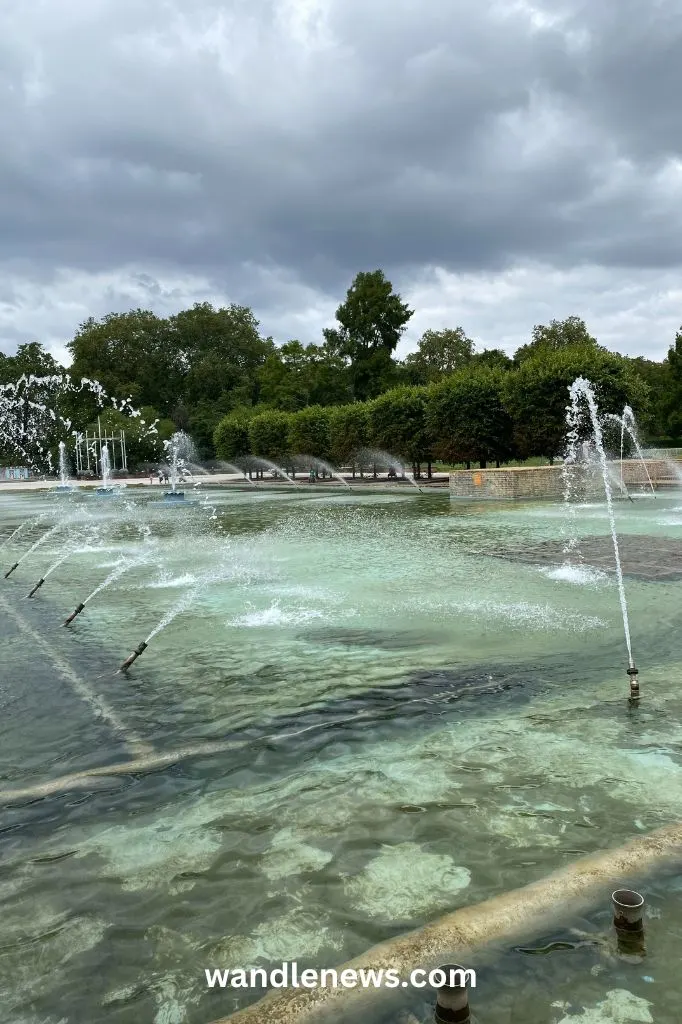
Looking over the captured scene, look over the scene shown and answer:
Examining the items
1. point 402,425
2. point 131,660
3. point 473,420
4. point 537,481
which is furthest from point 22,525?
point 402,425

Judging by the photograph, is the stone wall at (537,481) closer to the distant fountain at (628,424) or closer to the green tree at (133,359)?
the distant fountain at (628,424)

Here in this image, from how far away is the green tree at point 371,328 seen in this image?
72.2m

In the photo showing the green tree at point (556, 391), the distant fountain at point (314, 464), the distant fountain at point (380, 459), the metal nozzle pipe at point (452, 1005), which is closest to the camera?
the metal nozzle pipe at point (452, 1005)

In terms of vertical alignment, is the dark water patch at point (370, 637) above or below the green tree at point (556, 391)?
below

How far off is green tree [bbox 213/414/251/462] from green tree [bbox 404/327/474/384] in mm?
21337

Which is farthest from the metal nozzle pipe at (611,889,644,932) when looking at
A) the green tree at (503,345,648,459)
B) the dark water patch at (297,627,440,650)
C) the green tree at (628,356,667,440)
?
the green tree at (628,356,667,440)

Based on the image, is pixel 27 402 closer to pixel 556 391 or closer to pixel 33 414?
pixel 33 414

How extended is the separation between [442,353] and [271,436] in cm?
2765

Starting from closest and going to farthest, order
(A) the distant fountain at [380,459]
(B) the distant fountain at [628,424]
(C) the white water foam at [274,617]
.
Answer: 1. (C) the white water foam at [274,617]
2. (B) the distant fountain at [628,424]
3. (A) the distant fountain at [380,459]

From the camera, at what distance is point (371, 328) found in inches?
2874

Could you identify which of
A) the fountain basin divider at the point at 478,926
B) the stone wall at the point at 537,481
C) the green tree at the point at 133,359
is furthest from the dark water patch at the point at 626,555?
the green tree at the point at 133,359

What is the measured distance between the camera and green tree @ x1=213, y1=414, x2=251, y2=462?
65.9 meters

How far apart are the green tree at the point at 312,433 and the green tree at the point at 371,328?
18019 millimetres

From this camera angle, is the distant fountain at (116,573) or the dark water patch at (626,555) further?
the dark water patch at (626,555)
